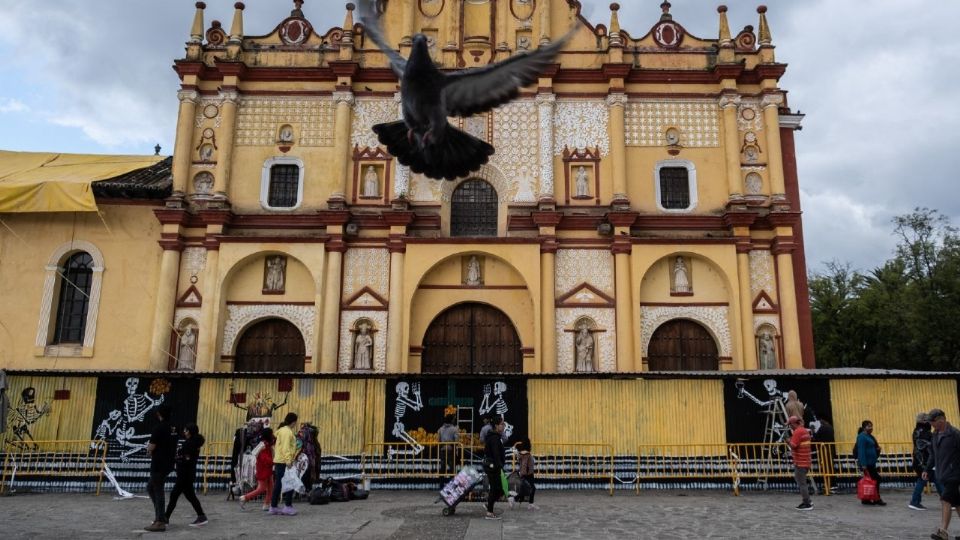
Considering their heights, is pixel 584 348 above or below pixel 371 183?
below

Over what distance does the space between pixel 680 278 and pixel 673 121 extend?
522 centimetres

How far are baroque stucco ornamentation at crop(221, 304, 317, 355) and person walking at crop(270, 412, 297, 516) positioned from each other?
9.74m

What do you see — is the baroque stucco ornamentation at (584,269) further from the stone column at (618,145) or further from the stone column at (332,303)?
the stone column at (332,303)

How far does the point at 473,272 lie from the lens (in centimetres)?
2183

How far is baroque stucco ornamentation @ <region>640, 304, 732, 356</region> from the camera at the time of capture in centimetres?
2117

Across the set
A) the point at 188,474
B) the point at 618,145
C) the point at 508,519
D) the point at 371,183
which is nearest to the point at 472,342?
the point at 371,183

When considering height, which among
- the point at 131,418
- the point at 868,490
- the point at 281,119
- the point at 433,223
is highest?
the point at 281,119

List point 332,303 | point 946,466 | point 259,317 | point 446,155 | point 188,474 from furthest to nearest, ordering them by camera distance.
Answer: point 259,317 < point 332,303 < point 188,474 < point 946,466 < point 446,155

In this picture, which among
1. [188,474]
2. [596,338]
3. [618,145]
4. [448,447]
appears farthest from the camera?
[618,145]

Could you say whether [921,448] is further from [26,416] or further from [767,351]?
[26,416]

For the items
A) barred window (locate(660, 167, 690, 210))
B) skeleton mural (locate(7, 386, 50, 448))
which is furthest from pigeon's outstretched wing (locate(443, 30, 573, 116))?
barred window (locate(660, 167, 690, 210))

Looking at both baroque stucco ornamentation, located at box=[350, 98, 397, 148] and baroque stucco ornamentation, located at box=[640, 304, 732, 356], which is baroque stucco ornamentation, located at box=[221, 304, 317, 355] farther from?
baroque stucco ornamentation, located at box=[640, 304, 732, 356]

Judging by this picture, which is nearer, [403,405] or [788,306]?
[403,405]

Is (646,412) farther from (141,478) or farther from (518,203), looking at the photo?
(141,478)
